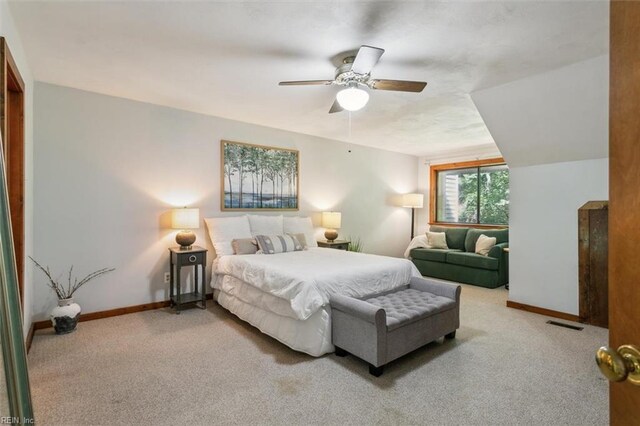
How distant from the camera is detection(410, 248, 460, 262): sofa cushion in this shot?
562cm

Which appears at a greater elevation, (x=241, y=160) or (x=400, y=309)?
(x=241, y=160)

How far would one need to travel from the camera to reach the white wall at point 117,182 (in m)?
3.22

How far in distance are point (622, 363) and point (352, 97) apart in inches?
89.4

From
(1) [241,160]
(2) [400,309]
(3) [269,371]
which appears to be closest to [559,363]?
(2) [400,309]

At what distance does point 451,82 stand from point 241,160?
276 centimetres

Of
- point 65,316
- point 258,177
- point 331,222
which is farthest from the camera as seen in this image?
point 331,222

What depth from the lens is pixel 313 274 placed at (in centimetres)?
277

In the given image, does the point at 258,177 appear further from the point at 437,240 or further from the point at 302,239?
the point at 437,240

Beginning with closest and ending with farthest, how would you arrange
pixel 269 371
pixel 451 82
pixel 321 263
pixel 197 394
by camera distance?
1. pixel 197 394
2. pixel 269 371
3. pixel 451 82
4. pixel 321 263

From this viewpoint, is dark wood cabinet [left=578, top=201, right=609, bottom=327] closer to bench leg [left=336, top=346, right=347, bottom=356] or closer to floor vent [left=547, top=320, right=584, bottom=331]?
floor vent [left=547, top=320, right=584, bottom=331]

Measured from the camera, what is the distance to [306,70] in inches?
111

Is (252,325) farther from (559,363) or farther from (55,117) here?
Answer: (55,117)

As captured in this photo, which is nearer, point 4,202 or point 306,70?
point 4,202

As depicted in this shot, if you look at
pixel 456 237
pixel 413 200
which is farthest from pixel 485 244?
pixel 413 200
